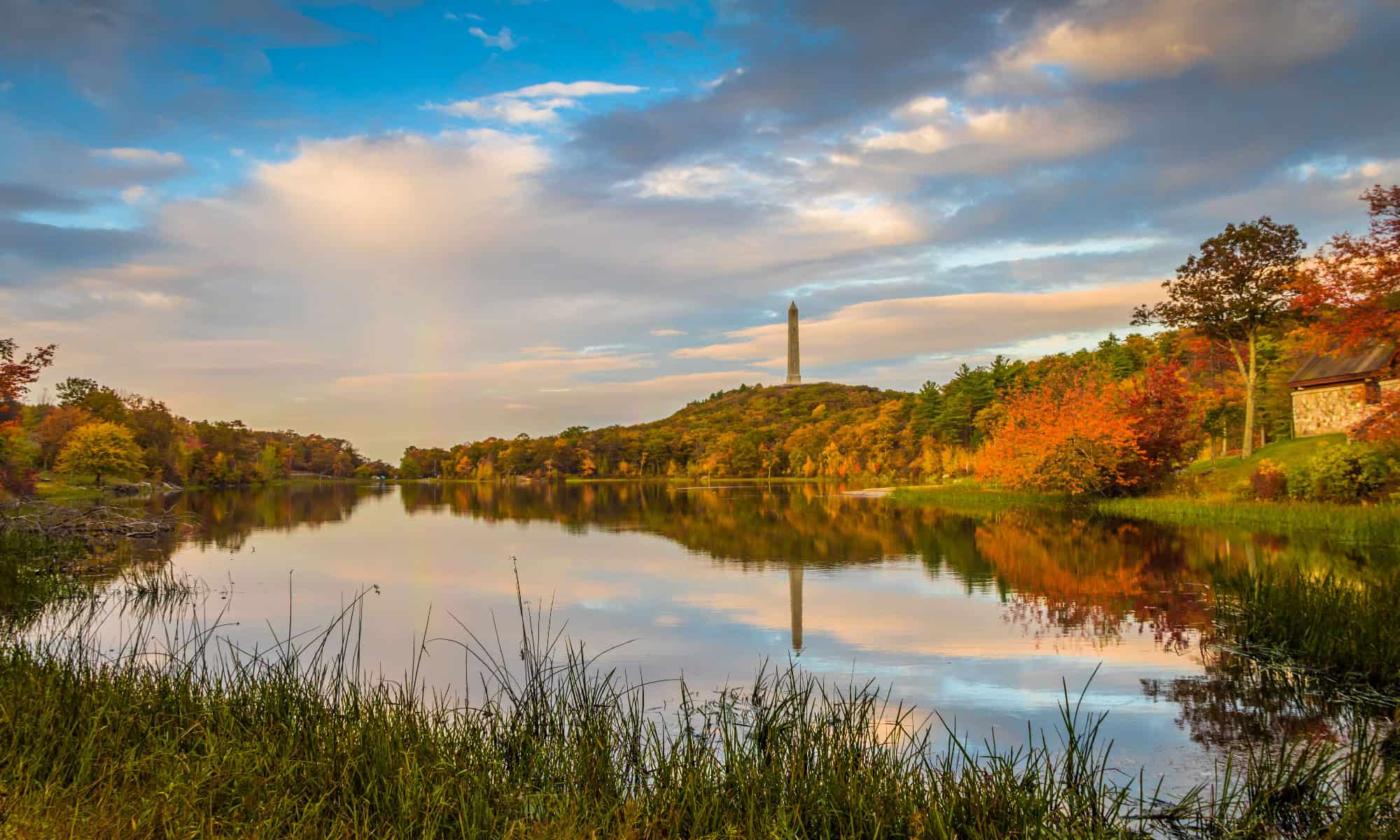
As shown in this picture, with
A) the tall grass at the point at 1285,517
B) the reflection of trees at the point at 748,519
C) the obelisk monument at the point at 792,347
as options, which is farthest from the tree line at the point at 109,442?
the obelisk monument at the point at 792,347

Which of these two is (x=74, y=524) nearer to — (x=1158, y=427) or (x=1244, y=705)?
(x=1244, y=705)

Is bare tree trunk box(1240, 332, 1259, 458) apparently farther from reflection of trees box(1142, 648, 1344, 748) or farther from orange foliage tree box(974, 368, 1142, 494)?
reflection of trees box(1142, 648, 1344, 748)

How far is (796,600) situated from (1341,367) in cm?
3118

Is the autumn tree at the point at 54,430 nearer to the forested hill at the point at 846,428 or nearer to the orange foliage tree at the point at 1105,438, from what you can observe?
the forested hill at the point at 846,428

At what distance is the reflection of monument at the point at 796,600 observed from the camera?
10383 mm

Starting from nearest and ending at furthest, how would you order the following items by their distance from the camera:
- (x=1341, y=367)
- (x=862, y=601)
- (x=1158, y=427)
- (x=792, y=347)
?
(x=862, y=601) < (x=1158, y=427) < (x=1341, y=367) < (x=792, y=347)

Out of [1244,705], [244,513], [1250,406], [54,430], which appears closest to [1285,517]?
[1250,406]

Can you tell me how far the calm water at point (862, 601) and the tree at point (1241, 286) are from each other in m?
13.3

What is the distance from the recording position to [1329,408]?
109ft

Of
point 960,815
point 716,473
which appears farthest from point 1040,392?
point 716,473

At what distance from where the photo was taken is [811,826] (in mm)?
4172

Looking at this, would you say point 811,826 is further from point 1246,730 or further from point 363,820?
point 1246,730

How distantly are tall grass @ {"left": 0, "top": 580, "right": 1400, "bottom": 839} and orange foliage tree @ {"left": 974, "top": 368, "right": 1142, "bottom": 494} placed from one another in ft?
85.4

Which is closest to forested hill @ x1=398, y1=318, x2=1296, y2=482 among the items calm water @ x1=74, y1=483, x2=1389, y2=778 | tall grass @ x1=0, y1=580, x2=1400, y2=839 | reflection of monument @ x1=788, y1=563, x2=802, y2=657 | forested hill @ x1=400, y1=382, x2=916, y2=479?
forested hill @ x1=400, y1=382, x2=916, y2=479
